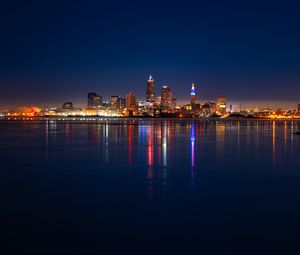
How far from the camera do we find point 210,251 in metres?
6.51

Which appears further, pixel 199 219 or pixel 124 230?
pixel 199 219

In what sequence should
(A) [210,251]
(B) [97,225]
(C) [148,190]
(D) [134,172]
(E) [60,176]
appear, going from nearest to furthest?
(A) [210,251], (B) [97,225], (C) [148,190], (E) [60,176], (D) [134,172]

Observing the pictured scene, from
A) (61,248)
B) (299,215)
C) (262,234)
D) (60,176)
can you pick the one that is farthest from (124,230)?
(60,176)

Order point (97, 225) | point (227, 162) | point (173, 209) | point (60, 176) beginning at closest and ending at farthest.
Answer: point (97, 225) < point (173, 209) < point (60, 176) < point (227, 162)

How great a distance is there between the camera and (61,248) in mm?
6543

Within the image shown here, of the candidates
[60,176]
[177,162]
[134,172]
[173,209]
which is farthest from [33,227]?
[177,162]

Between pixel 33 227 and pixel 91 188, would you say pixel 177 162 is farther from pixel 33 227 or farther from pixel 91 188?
pixel 33 227

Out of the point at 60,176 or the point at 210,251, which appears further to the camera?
the point at 60,176

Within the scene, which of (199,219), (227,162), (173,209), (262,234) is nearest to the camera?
(262,234)

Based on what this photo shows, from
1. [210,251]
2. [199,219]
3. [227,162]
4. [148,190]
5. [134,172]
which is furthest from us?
[227,162]

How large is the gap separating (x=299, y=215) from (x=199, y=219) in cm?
215

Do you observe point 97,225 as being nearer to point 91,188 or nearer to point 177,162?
point 91,188

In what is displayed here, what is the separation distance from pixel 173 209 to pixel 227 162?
952cm

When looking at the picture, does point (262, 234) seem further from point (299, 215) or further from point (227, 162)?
point (227, 162)
